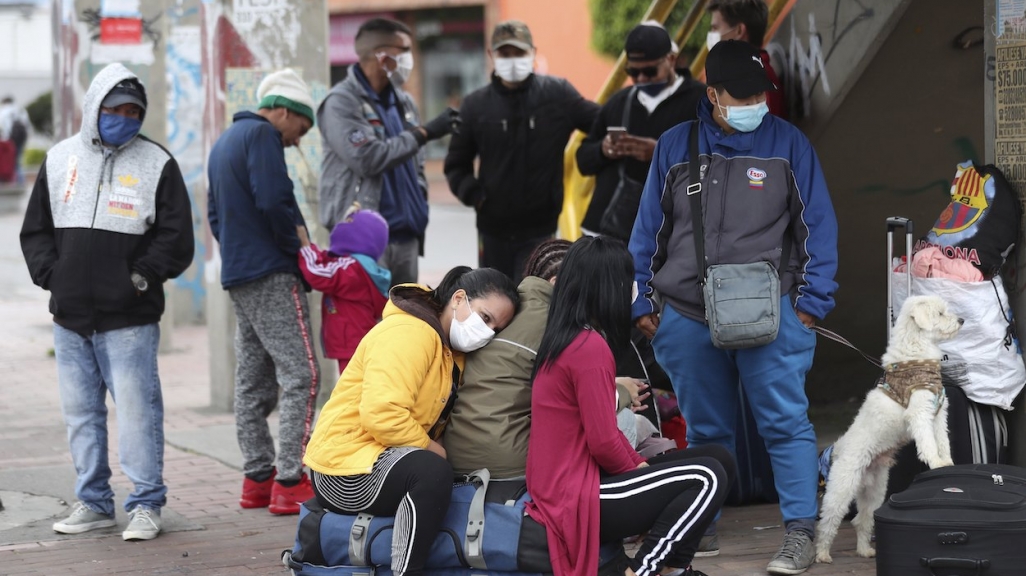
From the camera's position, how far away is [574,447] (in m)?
4.38

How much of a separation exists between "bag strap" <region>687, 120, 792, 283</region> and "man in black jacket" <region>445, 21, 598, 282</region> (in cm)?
217

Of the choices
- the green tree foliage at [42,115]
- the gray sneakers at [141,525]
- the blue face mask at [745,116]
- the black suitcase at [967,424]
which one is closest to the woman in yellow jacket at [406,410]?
the blue face mask at [745,116]

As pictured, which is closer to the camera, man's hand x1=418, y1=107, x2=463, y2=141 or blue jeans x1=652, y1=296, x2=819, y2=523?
blue jeans x1=652, y1=296, x2=819, y2=523

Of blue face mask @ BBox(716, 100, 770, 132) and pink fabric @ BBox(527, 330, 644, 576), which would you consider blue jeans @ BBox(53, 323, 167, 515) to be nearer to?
pink fabric @ BBox(527, 330, 644, 576)

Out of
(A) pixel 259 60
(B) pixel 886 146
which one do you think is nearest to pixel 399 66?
(A) pixel 259 60

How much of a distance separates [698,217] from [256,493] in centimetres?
259

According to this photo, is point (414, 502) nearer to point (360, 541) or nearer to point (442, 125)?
point (360, 541)

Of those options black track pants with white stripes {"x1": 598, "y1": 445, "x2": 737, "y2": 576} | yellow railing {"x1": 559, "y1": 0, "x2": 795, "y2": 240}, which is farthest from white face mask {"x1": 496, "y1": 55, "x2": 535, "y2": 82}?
black track pants with white stripes {"x1": 598, "y1": 445, "x2": 737, "y2": 576}

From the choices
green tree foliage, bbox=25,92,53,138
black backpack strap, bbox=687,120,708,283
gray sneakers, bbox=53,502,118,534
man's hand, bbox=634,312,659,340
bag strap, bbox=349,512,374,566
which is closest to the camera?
bag strap, bbox=349,512,374,566

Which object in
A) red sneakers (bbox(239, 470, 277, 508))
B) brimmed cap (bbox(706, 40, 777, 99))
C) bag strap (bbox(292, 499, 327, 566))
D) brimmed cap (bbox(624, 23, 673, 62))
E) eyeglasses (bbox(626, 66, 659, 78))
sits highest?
brimmed cap (bbox(624, 23, 673, 62))

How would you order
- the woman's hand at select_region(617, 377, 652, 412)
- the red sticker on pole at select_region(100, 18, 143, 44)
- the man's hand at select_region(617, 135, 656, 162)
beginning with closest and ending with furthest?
1. the woman's hand at select_region(617, 377, 652, 412)
2. the man's hand at select_region(617, 135, 656, 162)
3. the red sticker on pole at select_region(100, 18, 143, 44)

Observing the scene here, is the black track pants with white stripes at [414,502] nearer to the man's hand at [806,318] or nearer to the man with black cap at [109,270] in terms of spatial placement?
the man's hand at [806,318]

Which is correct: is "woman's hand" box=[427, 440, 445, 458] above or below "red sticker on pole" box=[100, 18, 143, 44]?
below

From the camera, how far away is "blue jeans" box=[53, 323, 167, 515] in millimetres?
5766
